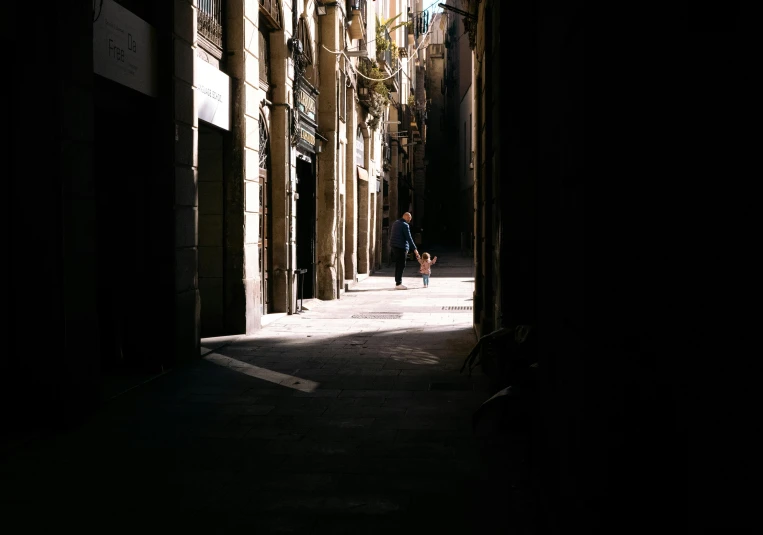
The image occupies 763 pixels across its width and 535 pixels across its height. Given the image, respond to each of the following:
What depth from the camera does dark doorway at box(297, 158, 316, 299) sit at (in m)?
16.7

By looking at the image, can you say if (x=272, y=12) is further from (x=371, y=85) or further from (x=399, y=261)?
(x=371, y=85)

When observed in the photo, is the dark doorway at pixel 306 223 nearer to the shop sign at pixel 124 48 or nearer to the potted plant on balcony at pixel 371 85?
the potted plant on balcony at pixel 371 85

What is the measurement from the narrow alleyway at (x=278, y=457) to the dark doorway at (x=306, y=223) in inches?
290

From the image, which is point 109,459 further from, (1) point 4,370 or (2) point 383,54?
(2) point 383,54

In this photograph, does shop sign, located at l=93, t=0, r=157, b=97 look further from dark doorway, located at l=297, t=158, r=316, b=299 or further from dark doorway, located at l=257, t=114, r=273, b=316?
dark doorway, located at l=297, t=158, r=316, b=299

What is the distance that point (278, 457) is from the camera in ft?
17.1

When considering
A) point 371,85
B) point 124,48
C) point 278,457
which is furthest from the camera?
point 371,85

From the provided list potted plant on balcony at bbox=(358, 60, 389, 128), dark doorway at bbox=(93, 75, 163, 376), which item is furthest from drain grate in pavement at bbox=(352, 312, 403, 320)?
potted plant on balcony at bbox=(358, 60, 389, 128)

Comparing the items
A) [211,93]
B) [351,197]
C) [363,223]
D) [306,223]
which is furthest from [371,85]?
[211,93]

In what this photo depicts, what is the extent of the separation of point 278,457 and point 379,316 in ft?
28.8

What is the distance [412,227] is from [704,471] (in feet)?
147

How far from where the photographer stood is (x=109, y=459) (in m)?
5.18

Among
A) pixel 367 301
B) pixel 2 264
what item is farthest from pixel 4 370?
pixel 367 301

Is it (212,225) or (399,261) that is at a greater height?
(212,225)
